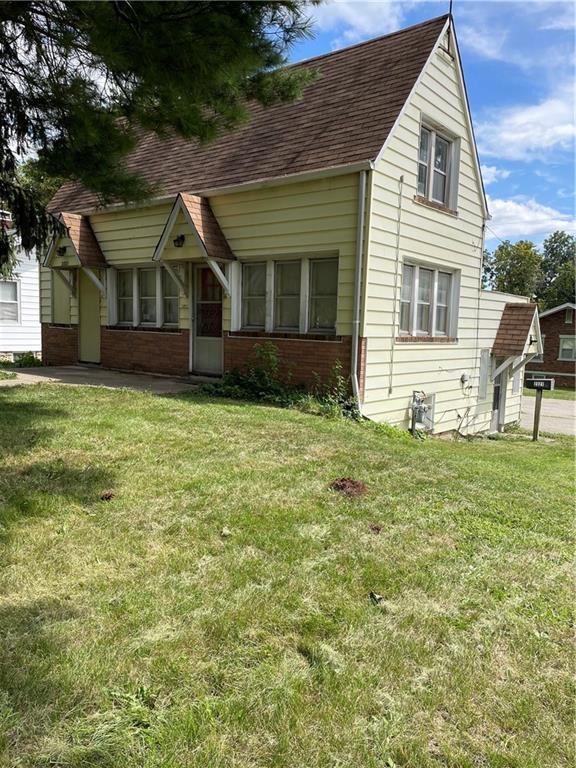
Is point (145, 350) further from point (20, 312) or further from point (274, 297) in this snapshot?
point (20, 312)

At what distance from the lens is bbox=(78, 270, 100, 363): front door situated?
13352mm

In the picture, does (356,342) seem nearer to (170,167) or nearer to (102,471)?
(102,471)

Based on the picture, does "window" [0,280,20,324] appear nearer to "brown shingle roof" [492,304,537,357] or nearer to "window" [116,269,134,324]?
"window" [116,269,134,324]

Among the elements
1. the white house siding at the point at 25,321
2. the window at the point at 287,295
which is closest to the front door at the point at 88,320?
the window at the point at 287,295

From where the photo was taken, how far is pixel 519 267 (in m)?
46.6

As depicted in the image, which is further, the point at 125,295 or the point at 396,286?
the point at 125,295

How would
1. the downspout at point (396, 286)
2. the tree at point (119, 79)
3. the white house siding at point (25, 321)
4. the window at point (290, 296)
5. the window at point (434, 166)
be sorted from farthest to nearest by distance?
the white house siding at point (25, 321) → the window at point (434, 166) → the window at point (290, 296) → the downspout at point (396, 286) → the tree at point (119, 79)

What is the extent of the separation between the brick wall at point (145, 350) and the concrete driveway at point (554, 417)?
1044cm

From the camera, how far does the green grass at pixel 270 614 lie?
6.98ft

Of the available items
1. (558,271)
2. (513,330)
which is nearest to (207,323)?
(513,330)

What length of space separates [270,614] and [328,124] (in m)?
9.08

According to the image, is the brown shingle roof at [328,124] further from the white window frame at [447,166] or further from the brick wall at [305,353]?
the brick wall at [305,353]

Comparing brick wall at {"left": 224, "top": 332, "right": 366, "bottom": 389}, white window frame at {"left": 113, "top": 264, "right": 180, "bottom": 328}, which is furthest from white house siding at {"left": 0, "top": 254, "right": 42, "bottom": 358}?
brick wall at {"left": 224, "top": 332, "right": 366, "bottom": 389}

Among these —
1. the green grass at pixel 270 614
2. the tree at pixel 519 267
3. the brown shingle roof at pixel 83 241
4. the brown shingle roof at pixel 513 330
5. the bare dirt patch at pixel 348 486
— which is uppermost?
the tree at pixel 519 267
